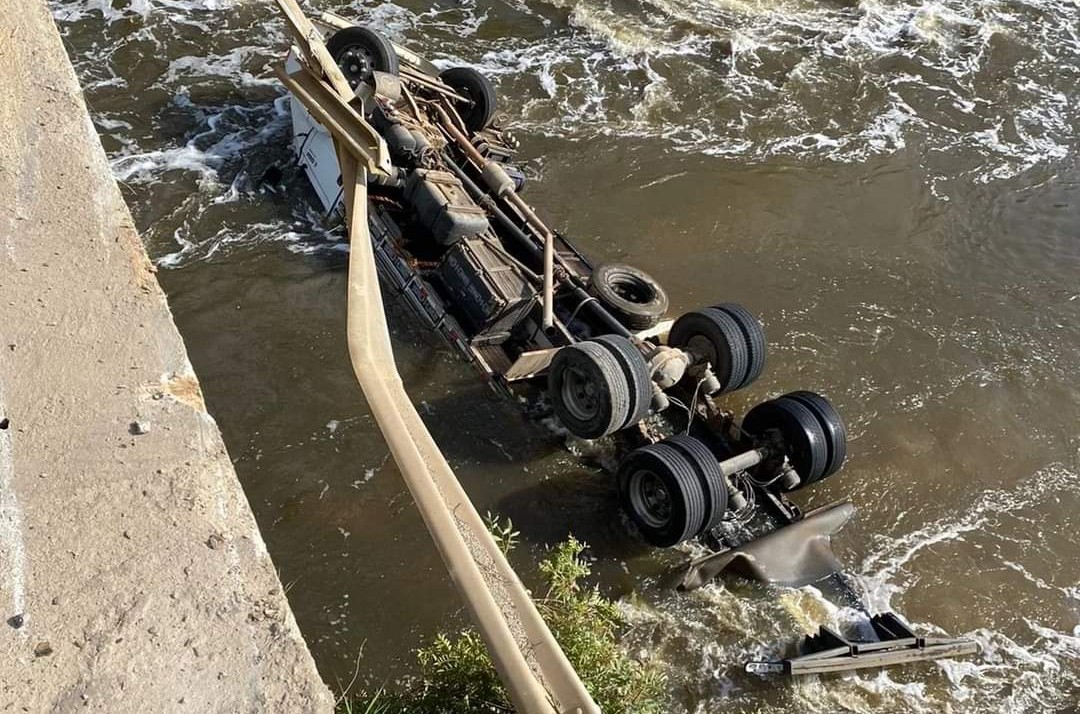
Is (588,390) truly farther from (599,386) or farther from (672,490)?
(672,490)

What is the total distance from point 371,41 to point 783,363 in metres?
5.34

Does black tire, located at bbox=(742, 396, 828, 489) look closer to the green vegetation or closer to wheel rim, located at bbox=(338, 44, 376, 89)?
the green vegetation

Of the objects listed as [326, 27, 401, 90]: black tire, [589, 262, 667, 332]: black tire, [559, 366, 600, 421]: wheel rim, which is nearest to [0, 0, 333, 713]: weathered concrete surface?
[559, 366, 600, 421]: wheel rim

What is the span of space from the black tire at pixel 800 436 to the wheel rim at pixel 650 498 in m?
1.08

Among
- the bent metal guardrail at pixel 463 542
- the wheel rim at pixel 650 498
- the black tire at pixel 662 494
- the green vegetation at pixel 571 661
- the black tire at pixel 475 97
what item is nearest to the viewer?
the bent metal guardrail at pixel 463 542

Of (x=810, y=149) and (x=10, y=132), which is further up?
(x=810, y=149)

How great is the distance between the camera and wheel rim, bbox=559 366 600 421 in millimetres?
6309

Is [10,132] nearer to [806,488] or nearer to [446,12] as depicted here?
[806,488]

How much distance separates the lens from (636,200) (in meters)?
9.62

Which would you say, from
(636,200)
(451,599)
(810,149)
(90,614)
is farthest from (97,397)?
(810,149)

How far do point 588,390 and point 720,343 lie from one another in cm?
124

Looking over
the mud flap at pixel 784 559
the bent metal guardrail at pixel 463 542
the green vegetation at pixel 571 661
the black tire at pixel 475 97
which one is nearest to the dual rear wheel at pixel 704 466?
the mud flap at pixel 784 559

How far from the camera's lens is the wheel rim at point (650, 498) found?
6055mm

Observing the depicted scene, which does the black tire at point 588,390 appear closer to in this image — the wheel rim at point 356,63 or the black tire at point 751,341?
the black tire at point 751,341
